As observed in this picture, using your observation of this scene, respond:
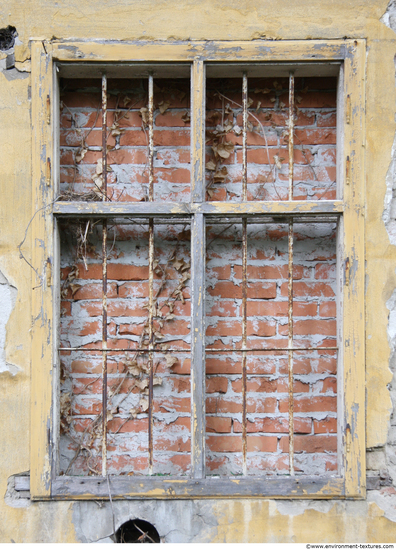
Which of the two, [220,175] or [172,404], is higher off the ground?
[220,175]

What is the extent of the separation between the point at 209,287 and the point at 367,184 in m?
0.78

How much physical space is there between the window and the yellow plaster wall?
0.11m

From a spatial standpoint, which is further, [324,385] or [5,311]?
[324,385]

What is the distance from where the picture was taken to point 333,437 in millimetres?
1810

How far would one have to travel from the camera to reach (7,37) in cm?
173

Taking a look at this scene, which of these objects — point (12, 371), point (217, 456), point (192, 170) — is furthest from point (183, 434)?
point (192, 170)

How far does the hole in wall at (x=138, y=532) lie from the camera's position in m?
1.71

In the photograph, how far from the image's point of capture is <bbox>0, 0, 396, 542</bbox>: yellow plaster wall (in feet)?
5.49

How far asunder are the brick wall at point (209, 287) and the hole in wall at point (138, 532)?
0.65 feet

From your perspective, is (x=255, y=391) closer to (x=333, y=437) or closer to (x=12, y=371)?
(x=333, y=437)

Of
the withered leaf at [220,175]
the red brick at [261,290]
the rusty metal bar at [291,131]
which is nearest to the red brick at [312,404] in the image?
the red brick at [261,290]

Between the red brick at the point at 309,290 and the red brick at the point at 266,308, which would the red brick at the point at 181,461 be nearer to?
the red brick at the point at 266,308

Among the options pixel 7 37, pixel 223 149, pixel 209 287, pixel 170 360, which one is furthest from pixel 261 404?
pixel 7 37

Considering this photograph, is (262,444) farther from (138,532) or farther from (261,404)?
(138,532)
